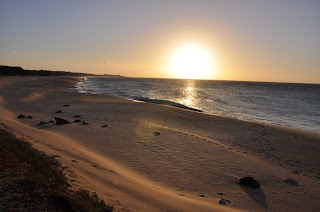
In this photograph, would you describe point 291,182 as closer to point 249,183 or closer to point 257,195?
point 249,183

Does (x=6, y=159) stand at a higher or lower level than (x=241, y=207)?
higher

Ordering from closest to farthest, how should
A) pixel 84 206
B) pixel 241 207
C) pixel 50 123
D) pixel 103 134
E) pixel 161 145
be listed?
pixel 84 206, pixel 241 207, pixel 161 145, pixel 103 134, pixel 50 123

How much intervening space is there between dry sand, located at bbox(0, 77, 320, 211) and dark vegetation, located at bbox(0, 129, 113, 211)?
0.70m

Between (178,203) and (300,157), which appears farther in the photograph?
(300,157)

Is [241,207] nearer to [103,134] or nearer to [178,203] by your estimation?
[178,203]

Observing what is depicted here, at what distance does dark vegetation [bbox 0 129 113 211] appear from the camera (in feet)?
13.0

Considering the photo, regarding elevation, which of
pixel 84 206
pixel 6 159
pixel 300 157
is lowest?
pixel 300 157

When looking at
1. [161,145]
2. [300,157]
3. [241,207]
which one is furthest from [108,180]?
[300,157]

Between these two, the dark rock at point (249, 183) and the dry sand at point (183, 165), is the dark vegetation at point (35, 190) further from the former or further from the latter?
the dark rock at point (249, 183)

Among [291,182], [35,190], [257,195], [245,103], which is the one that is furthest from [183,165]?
[245,103]

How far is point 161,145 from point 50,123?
8.58 meters

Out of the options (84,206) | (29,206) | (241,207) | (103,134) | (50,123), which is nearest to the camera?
(29,206)

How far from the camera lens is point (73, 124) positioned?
14711mm

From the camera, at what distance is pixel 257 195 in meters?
7.07
